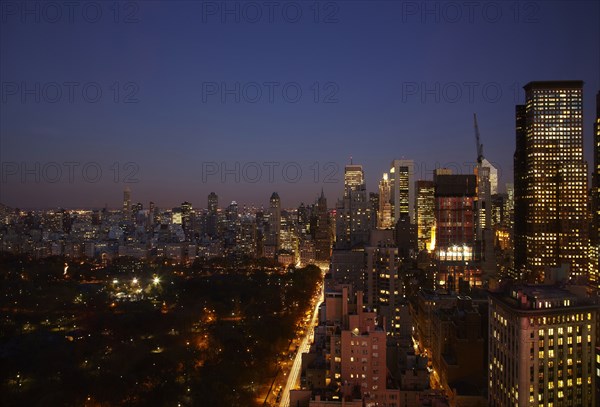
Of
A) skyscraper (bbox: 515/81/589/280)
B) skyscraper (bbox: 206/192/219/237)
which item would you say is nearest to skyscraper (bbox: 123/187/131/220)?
skyscraper (bbox: 206/192/219/237)

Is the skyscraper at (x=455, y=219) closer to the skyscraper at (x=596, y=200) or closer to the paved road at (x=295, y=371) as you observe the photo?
the skyscraper at (x=596, y=200)

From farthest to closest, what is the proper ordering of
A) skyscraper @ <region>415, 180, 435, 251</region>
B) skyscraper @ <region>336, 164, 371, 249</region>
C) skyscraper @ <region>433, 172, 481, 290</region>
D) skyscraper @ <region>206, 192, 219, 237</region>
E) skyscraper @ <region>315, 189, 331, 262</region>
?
skyscraper @ <region>206, 192, 219, 237</region>, skyscraper @ <region>415, 180, 435, 251</region>, skyscraper @ <region>315, 189, 331, 262</region>, skyscraper @ <region>336, 164, 371, 249</region>, skyscraper @ <region>433, 172, 481, 290</region>

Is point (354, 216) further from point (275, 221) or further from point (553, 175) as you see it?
point (553, 175)

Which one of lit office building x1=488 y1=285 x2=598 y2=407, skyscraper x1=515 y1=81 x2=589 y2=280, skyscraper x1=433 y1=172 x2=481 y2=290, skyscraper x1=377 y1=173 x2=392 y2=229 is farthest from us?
skyscraper x1=377 y1=173 x2=392 y2=229

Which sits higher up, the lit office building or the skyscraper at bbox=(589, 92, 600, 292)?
the skyscraper at bbox=(589, 92, 600, 292)

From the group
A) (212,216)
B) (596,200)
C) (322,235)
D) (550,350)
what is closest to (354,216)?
(322,235)

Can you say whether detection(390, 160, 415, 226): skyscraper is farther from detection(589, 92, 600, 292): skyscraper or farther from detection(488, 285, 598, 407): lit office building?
detection(488, 285, 598, 407): lit office building

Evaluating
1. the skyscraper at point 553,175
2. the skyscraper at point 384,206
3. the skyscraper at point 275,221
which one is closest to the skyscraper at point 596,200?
the skyscraper at point 553,175
